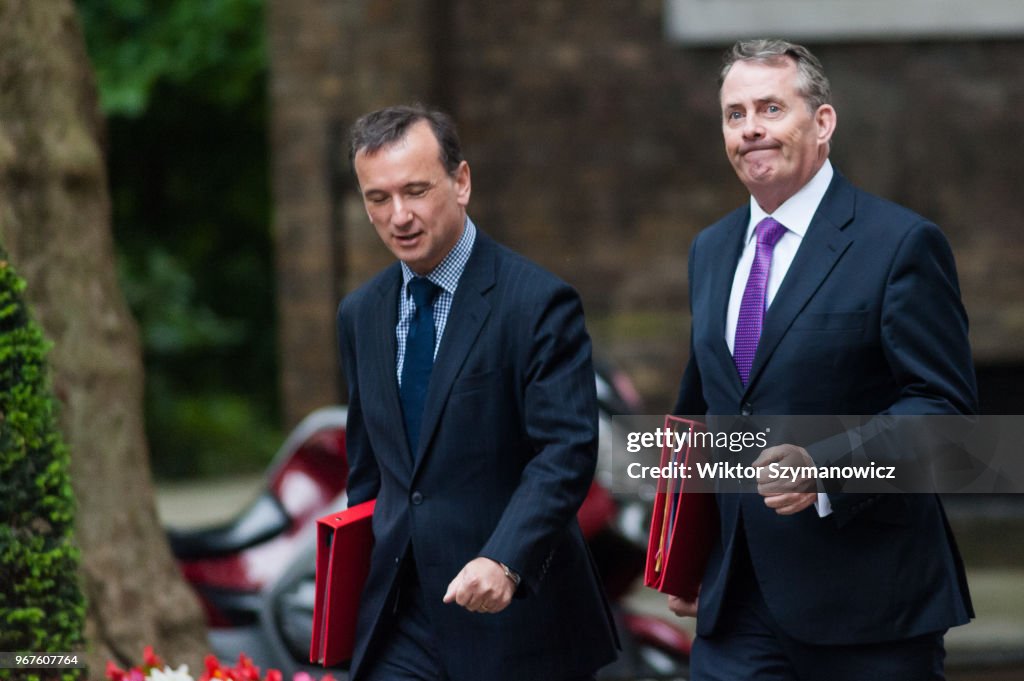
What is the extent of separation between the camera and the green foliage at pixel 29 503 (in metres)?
3.79

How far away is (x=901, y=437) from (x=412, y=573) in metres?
1.06

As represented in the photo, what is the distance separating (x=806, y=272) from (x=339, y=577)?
116 centimetres

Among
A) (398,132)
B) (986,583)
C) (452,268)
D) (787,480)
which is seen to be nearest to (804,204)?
(787,480)

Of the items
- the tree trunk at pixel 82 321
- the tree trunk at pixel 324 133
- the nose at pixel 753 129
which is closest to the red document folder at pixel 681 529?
the nose at pixel 753 129

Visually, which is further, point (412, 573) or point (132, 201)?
point (132, 201)

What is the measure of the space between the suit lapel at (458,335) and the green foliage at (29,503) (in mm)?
1016

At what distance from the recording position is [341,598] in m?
3.48

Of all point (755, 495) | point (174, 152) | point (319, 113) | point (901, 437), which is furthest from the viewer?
point (174, 152)

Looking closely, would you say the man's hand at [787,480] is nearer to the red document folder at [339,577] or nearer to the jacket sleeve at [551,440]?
the jacket sleeve at [551,440]

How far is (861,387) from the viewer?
321 centimetres

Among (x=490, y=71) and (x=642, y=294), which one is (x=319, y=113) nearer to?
(x=490, y=71)

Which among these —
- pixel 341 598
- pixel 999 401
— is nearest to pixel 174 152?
pixel 999 401

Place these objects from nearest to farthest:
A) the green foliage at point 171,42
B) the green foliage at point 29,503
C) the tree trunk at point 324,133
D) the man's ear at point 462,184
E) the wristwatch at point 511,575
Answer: the wristwatch at point 511,575, the man's ear at point 462,184, the green foliage at point 29,503, the tree trunk at point 324,133, the green foliage at point 171,42

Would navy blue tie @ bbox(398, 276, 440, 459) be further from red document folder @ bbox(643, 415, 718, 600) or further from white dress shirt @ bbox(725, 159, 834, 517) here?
white dress shirt @ bbox(725, 159, 834, 517)
